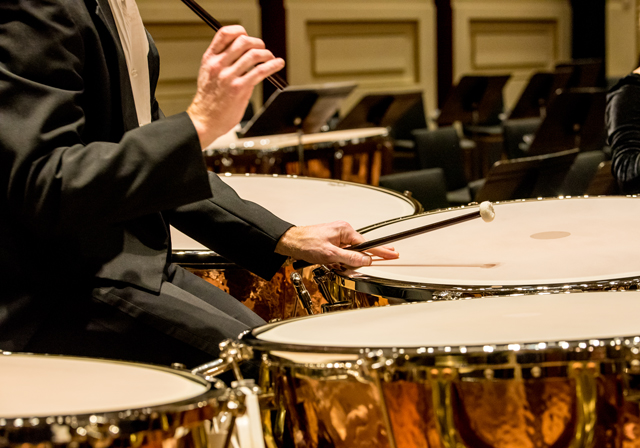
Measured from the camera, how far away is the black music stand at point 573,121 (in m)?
3.89

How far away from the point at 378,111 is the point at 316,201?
2759mm

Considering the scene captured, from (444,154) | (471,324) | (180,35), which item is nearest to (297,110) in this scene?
(444,154)

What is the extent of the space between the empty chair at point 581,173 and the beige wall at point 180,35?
3126mm

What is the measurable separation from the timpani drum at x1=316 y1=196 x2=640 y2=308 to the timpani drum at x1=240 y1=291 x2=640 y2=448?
23cm

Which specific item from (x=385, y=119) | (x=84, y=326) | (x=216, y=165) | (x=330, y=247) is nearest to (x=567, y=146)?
(x=385, y=119)

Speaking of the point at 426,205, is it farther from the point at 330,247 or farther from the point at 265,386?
the point at 265,386

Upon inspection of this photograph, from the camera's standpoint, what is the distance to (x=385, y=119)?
471 cm

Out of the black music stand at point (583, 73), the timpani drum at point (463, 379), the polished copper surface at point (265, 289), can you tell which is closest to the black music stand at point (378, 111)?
the black music stand at point (583, 73)

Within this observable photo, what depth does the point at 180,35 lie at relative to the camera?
5512 millimetres

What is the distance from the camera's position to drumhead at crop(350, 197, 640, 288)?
1.22 meters

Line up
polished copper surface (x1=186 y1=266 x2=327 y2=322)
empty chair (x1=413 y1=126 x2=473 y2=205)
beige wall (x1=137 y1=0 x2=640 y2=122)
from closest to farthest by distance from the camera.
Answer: polished copper surface (x1=186 y1=266 x2=327 y2=322), empty chair (x1=413 y1=126 x2=473 y2=205), beige wall (x1=137 y1=0 x2=640 y2=122)

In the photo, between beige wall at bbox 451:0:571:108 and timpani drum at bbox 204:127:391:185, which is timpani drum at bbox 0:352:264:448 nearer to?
timpani drum at bbox 204:127:391:185

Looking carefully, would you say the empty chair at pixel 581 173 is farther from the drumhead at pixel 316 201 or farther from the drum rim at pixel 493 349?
the drum rim at pixel 493 349

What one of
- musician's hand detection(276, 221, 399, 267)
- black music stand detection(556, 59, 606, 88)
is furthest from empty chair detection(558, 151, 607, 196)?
black music stand detection(556, 59, 606, 88)
